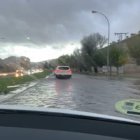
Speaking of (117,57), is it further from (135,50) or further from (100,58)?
(100,58)

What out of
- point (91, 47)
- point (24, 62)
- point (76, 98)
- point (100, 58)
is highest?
point (91, 47)

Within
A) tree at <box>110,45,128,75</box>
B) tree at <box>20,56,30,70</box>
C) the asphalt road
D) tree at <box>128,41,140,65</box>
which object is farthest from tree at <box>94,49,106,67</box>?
the asphalt road

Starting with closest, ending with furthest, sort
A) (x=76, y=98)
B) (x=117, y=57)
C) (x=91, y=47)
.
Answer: (x=76, y=98), (x=117, y=57), (x=91, y=47)

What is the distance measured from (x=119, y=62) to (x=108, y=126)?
93183 millimetres

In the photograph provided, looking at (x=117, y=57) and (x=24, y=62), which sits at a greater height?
(x=117, y=57)

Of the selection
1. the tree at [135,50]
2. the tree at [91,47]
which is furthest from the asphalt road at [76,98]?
the tree at [91,47]

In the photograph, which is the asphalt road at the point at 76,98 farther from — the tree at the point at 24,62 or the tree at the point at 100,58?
the tree at the point at 24,62

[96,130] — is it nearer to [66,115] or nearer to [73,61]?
[66,115]

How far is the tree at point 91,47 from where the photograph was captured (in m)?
120

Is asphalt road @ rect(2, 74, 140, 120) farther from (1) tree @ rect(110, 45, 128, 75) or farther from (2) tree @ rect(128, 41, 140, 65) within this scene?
(1) tree @ rect(110, 45, 128, 75)

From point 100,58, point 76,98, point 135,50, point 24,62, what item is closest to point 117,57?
point 135,50

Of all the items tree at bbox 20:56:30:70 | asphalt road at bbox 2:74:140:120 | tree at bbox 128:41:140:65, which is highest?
tree at bbox 128:41:140:65

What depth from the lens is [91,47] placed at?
12512 centimetres

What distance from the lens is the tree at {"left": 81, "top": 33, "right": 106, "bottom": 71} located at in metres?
120
